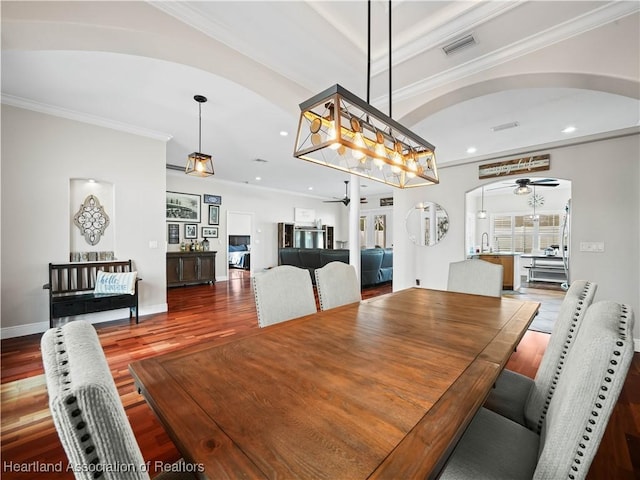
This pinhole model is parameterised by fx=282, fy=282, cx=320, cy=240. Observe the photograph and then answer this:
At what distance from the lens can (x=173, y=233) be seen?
23.5 feet

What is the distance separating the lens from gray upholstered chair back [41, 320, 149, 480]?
0.43 meters

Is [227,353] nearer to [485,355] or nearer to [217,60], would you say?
[485,355]

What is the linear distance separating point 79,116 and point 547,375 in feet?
17.8

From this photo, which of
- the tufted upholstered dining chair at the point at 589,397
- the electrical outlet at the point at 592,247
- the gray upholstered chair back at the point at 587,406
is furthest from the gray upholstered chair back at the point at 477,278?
the electrical outlet at the point at 592,247

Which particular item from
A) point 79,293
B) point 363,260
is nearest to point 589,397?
point 79,293

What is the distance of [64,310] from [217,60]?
3.55 m

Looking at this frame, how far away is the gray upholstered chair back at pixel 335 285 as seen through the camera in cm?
222

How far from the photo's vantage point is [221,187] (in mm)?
8016

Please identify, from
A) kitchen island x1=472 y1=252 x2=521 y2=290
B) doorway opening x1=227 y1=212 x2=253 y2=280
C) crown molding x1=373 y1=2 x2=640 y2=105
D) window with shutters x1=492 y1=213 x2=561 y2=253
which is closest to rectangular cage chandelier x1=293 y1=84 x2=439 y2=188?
crown molding x1=373 y1=2 x2=640 y2=105

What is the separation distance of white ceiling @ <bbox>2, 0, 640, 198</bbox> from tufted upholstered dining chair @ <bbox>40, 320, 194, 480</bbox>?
7.49 feet

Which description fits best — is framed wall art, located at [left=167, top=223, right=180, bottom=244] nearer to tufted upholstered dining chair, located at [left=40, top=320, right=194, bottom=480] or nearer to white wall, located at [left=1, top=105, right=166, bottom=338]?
white wall, located at [left=1, top=105, right=166, bottom=338]

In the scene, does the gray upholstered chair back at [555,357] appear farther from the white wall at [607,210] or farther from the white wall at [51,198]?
the white wall at [51,198]

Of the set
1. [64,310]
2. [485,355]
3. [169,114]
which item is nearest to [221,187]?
[169,114]

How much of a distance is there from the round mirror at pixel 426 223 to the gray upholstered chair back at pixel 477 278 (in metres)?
2.32
